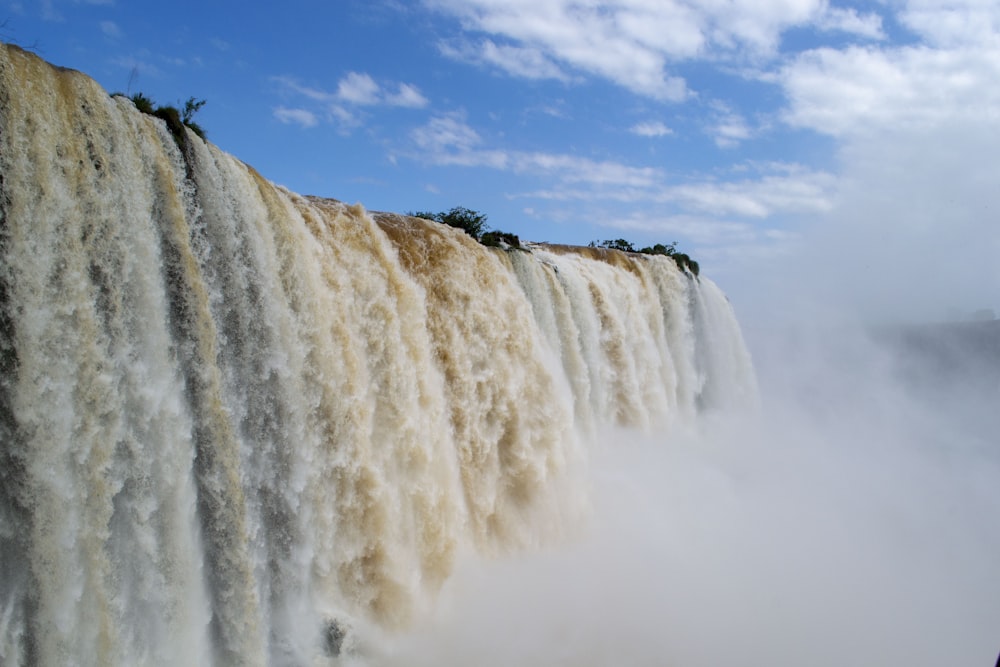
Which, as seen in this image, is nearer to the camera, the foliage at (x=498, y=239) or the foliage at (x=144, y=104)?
the foliage at (x=144, y=104)

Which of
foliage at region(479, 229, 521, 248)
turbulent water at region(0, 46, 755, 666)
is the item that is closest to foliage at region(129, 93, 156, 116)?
turbulent water at region(0, 46, 755, 666)

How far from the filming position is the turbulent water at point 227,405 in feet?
15.3

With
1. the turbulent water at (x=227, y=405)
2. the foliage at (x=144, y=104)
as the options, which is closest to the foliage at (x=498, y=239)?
the turbulent water at (x=227, y=405)

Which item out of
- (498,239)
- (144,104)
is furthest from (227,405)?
(498,239)

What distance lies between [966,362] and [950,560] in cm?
2996

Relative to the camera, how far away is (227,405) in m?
6.00

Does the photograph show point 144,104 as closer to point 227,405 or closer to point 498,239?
point 227,405

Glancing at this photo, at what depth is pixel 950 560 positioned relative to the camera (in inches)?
497

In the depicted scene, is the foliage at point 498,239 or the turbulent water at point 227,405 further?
the foliage at point 498,239

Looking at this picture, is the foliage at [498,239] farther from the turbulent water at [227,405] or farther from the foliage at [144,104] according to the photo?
the foliage at [144,104]

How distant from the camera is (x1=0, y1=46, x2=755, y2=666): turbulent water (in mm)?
4676

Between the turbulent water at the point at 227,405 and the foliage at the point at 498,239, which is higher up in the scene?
the foliage at the point at 498,239

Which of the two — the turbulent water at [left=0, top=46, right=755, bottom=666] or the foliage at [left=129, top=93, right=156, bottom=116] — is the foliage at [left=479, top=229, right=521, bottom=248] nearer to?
the turbulent water at [left=0, top=46, right=755, bottom=666]

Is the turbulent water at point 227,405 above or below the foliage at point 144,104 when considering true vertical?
below
